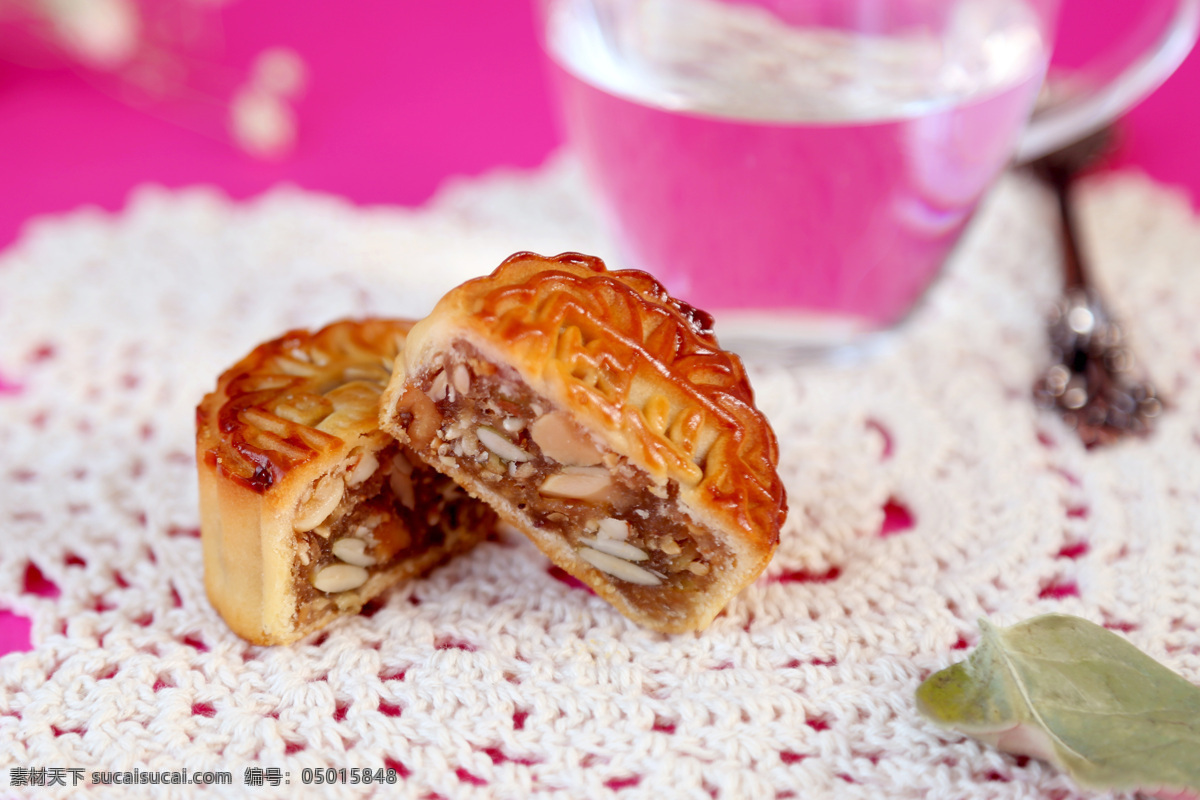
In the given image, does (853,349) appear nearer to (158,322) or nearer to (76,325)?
(158,322)

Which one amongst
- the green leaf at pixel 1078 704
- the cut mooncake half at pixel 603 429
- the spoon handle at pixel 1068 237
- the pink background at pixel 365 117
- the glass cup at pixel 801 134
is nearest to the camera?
the green leaf at pixel 1078 704

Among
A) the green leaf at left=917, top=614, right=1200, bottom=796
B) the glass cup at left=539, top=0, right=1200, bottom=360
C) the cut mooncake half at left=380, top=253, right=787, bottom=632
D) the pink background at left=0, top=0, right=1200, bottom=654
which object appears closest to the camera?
the green leaf at left=917, top=614, right=1200, bottom=796

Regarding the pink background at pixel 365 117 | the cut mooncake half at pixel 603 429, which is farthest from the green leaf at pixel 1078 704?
the pink background at pixel 365 117

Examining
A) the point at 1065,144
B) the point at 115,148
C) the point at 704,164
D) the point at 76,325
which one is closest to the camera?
the point at 704,164

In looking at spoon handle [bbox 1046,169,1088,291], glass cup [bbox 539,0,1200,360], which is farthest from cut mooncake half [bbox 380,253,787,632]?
spoon handle [bbox 1046,169,1088,291]

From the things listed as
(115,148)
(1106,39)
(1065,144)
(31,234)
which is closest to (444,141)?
(115,148)

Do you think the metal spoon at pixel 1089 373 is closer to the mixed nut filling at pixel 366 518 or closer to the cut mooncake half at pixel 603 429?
the cut mooncake half at pixel 603 429

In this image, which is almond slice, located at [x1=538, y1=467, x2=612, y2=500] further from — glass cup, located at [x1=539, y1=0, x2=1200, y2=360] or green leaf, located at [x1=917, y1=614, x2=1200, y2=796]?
glass cup, located at [x1=539, y1=0, x2=1200, y2=360]

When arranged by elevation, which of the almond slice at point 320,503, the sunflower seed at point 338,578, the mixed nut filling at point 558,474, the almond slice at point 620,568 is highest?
the mixed nut filling at point 558,474
